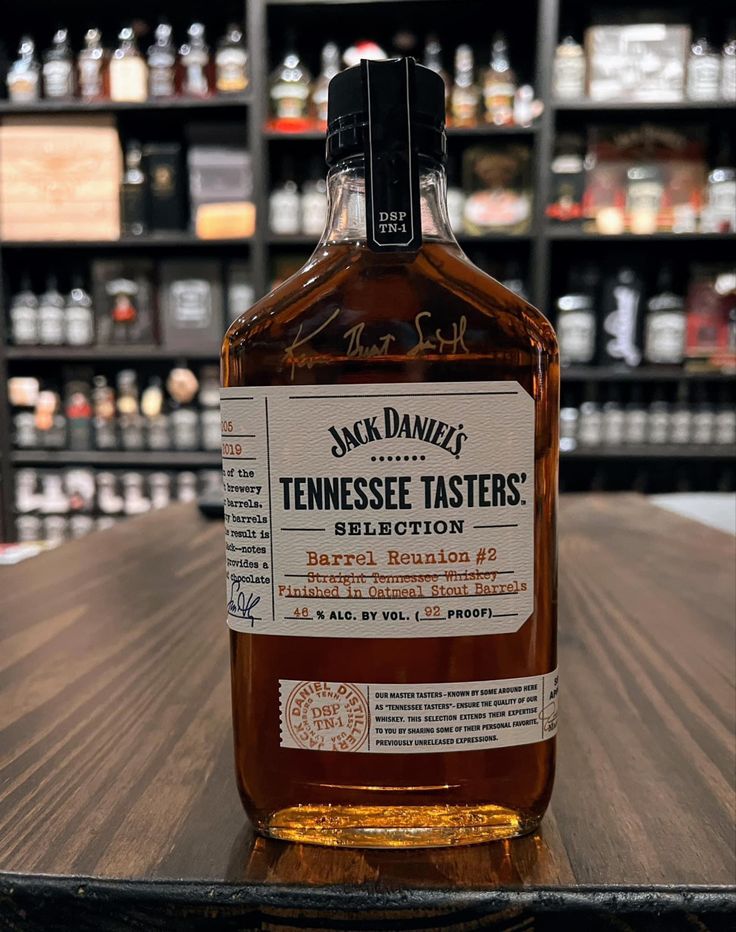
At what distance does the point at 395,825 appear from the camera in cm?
30

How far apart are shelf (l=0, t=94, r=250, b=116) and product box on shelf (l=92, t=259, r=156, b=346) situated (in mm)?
450

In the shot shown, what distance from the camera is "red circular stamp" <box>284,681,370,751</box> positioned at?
31 centimetres

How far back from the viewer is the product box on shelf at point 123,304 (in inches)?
93.9

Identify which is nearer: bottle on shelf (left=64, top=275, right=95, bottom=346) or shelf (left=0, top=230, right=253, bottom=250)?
shelf (left=0, top=230, right=253, bottom=250)

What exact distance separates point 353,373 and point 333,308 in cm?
3

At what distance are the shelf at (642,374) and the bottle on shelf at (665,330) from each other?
4 centimetres

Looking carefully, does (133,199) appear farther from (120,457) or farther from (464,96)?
(464,96)

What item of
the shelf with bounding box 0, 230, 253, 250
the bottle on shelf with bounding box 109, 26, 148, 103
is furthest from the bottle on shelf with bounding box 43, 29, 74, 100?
the shelf with bounding box 0, 230, 253, 250

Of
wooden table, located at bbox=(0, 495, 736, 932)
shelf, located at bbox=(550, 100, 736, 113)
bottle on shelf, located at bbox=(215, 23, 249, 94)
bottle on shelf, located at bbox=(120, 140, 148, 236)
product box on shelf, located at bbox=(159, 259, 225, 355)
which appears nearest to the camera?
wooden table, located at bbox=(0, 495, 736, 932)

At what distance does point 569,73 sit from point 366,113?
2.08 meters

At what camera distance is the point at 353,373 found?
12.0 inches

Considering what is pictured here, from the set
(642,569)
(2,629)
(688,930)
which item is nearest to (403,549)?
(688,930)

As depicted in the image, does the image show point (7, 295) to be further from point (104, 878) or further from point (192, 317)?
point (104, 878)
